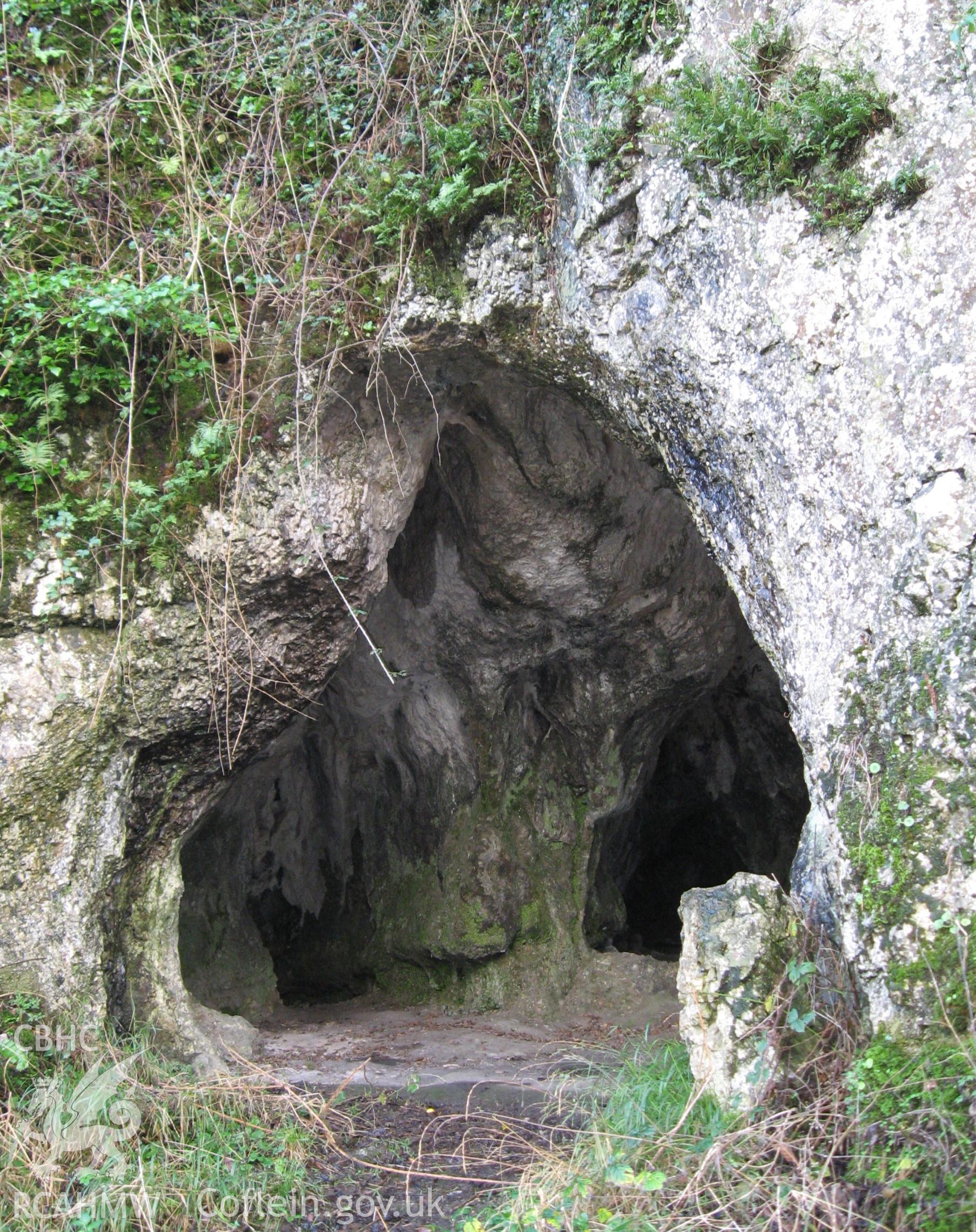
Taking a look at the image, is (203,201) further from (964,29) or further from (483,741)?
(483,741)

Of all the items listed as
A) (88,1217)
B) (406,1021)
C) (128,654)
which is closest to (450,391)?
(128,654)

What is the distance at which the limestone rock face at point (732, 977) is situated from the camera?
2520mm

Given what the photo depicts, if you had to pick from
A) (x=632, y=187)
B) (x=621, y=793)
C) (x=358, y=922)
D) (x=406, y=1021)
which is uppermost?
(x=632, y=187)

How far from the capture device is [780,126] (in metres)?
2.63

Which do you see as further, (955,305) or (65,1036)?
(65,1036)

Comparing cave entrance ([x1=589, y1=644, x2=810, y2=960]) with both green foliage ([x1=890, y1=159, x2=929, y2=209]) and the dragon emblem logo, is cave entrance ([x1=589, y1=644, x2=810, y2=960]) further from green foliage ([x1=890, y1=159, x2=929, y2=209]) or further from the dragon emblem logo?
green foliage ([x1=890, y1=159, x2=929, y2=209])

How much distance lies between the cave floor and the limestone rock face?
1148 mm

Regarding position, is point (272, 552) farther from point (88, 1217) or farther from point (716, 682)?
point (716, 682)

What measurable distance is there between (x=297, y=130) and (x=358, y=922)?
5.11 metres

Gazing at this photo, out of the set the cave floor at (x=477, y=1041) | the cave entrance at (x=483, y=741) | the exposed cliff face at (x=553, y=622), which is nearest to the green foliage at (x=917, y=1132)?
the exposed cliff face at (x=553, y=622)

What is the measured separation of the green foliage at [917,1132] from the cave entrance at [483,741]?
10.5 ft

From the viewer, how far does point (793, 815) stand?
798 centimetres

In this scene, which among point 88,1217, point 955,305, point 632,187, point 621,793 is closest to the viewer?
point 955,305

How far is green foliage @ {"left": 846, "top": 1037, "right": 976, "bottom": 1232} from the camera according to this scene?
1.89 metres
